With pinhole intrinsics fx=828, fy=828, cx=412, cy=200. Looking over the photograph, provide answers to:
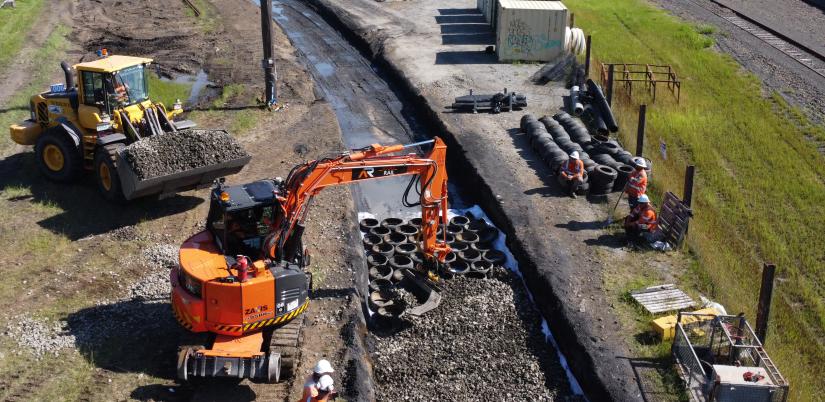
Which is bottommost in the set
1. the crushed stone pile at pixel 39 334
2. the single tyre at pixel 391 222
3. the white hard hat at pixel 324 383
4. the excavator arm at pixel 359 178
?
the single tyre at pixel 391 222

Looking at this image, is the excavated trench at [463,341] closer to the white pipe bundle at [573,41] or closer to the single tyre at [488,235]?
the single tyre at [488,235]

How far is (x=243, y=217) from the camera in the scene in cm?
1381

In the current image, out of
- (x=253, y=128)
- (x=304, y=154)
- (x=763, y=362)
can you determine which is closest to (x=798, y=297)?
(x=763, y=362)

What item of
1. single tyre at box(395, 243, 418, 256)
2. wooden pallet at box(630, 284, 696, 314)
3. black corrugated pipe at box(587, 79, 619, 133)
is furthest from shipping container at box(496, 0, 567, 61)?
wooden pallet at box(630, 284, 696, 314)

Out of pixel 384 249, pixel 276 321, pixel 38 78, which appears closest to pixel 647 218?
pixel 384 249

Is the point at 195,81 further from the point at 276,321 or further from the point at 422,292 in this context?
the point at 276,321

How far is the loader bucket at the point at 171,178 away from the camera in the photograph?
58.0 ft

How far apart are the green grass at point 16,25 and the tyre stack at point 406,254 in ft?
60.0

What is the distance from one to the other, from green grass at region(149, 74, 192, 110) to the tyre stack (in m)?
10.7

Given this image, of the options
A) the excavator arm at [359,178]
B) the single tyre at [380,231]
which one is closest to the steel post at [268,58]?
the single tyre at [380,231]

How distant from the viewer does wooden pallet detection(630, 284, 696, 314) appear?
15398 millimetres

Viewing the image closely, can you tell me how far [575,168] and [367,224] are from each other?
208 inches

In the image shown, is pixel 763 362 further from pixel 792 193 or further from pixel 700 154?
pixel 700 154

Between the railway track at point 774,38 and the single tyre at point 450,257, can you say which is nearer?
the single tyre at point 450,257
